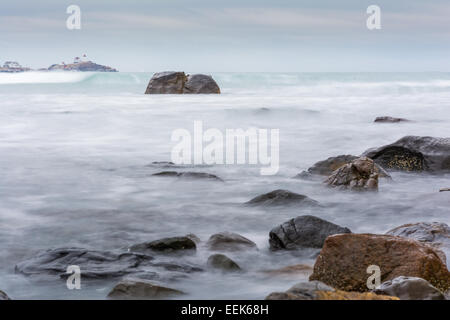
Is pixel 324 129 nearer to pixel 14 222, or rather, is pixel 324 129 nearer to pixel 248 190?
pixel 248 190

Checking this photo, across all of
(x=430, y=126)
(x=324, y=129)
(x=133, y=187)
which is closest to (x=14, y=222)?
(x=133, y=187)

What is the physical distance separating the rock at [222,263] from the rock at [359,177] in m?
3.49

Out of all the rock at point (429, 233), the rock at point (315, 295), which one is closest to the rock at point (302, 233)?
the rock at point (429, 233)

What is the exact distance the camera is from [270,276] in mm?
4742

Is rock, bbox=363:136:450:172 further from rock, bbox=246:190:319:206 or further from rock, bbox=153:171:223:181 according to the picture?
rock, bbox=246:190:319:206

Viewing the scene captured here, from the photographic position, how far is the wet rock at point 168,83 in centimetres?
2989

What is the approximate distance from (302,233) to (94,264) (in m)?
1.84

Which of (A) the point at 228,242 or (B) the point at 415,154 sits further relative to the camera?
(B) the point at 415,154

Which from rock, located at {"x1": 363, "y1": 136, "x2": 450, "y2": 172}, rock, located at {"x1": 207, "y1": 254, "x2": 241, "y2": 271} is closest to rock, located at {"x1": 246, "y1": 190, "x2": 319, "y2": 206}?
rock, located at {"x1": 207, "y1": 254, "x2": 241, "y2": 271}

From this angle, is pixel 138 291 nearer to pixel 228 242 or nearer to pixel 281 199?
pixel 228 242

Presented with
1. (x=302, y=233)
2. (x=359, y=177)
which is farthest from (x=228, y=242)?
(x=359, y=177)

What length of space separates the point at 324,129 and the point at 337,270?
1273 cm

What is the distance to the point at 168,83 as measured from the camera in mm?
30000

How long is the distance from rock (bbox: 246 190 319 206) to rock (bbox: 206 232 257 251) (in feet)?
5.39
